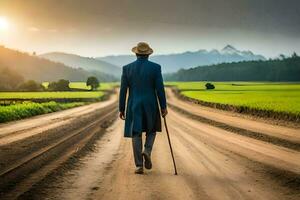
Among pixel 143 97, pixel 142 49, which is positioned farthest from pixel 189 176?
pixel 142 49

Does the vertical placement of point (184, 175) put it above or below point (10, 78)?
below

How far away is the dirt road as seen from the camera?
8.26 metres

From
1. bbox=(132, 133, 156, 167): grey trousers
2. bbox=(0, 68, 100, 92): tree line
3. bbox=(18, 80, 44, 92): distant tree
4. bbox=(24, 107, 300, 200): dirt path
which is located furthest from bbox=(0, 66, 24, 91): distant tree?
bbox=(132, 133, 156, 167): grey trousers

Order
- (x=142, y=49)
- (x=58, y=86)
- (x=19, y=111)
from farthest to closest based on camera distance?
(x=58, y=86)
(x=19, y=111)
(x=142, y=49)

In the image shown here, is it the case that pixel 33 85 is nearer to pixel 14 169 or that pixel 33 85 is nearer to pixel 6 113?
pixel 6 113

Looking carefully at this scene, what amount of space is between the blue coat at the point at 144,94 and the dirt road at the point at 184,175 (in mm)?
945

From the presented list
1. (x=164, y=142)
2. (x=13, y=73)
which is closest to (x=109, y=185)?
(x=164, y=142)

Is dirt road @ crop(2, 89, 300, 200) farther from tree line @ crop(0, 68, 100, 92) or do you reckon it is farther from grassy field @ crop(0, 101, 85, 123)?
tree line @ crop(0, 68, 100, 92)

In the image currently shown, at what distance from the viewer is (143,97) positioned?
10977 millimetres

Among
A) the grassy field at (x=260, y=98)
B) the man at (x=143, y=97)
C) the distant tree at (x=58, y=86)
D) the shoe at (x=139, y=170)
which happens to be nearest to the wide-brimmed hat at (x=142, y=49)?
the man at (x=143, y=97)

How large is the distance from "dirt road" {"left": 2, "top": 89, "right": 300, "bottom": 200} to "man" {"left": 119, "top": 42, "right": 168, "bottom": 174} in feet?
2.43

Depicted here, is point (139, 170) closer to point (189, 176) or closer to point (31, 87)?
point (189, 176)

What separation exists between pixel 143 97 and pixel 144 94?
0.07 metres

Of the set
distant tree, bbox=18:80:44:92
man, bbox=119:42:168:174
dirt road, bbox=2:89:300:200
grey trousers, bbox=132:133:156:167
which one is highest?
man, bbox=119:42:168:174
